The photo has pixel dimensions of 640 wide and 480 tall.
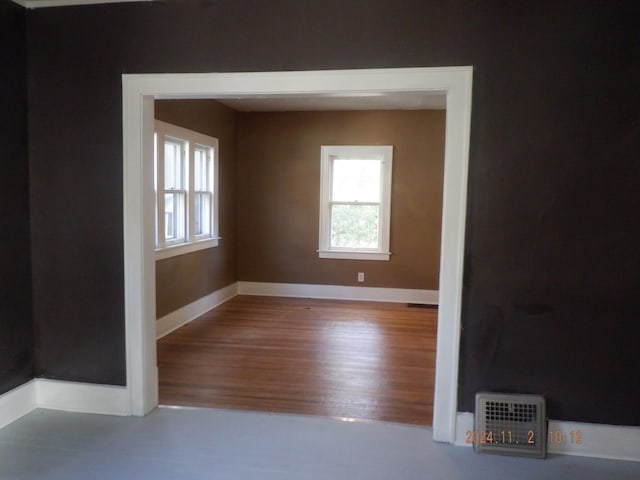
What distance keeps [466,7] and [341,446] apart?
236 centimetres

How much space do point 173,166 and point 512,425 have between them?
3.75 m

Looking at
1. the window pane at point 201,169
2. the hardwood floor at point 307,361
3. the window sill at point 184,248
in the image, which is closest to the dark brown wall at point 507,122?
the hardwood floor at point 307,361

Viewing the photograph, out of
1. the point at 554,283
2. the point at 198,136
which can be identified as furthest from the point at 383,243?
the point at 554,283

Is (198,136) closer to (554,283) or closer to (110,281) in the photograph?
(110,281)

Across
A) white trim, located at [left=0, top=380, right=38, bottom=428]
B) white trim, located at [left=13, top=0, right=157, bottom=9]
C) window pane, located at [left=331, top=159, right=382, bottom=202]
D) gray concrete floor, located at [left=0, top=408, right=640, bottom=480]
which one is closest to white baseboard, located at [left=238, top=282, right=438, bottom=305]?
window pane, located at [left=331, top=159, right=382, bottom=202]

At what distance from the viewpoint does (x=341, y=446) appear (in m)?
2.58

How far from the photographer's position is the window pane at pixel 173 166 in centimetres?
467

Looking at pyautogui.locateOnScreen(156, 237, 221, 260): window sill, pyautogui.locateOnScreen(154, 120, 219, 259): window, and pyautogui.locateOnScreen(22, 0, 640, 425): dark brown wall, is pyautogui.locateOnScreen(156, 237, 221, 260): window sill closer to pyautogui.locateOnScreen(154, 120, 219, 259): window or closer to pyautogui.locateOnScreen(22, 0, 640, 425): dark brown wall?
pyautogui.locateOnScreen(154, 120, 219, 259): window

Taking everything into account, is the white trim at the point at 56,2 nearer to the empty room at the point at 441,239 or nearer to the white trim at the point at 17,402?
the empty room at the point at 441,239

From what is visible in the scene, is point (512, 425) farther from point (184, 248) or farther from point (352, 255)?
point (352, 255)

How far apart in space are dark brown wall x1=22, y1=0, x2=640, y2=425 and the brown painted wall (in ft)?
4.93

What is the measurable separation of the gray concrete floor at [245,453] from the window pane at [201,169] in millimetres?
3083

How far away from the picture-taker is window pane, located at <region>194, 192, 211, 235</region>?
5508mm

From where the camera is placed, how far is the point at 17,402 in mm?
2816
